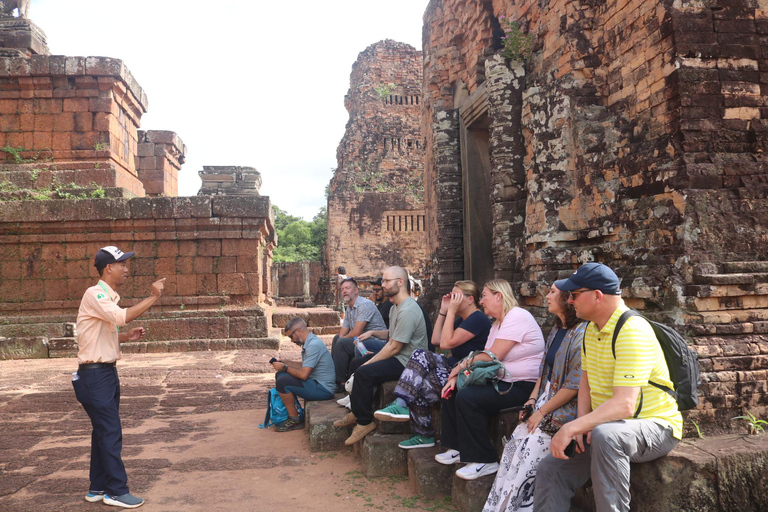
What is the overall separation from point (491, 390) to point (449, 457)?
59 cm

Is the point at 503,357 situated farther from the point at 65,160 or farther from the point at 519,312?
the point at 65,160

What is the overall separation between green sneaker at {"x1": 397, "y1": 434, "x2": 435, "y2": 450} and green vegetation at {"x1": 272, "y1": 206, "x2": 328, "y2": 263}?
3668cm

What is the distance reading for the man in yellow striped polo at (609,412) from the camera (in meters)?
2.48

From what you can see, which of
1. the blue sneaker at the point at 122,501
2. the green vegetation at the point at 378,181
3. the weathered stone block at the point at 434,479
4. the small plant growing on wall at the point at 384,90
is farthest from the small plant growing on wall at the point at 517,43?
the small plant growing on wall at the point at 384,90

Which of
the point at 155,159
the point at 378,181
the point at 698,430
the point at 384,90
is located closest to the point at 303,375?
the point at 698,430

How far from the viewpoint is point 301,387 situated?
18.7 feet

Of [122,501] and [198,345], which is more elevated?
[198,345]

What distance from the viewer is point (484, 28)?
720cm

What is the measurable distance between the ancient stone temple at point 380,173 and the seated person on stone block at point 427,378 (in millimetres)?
21001

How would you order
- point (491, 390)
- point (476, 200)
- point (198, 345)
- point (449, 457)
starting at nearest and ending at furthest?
point (491, 390) < point (449, 457) < point (476, 200) < point (198, 345)

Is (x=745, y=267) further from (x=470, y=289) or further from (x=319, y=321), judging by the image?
(x=319, y=321)

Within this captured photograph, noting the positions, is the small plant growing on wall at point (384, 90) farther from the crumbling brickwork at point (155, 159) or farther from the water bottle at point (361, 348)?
the water bottle at point (361, 348)

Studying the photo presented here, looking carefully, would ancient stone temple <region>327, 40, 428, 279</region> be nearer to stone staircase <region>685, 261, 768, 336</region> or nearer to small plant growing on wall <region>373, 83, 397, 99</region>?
small plant growing on wall <region>373, 83, 397, 99</region>

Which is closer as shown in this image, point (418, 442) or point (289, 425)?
point (418, 442)
